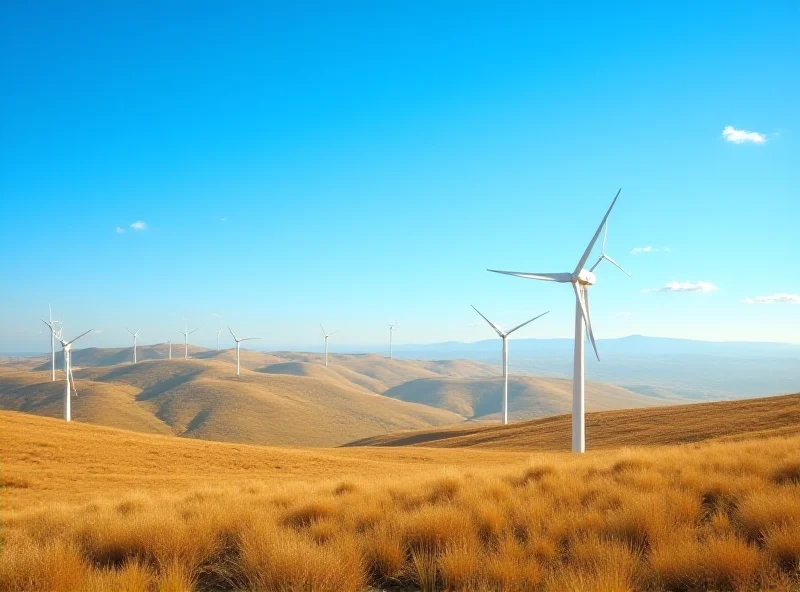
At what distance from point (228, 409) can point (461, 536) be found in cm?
15188

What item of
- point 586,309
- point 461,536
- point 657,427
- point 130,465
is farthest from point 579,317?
point 461,536

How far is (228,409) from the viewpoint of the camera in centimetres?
15088

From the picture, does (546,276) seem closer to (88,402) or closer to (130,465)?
(130,465)

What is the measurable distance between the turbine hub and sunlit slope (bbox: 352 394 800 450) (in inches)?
539

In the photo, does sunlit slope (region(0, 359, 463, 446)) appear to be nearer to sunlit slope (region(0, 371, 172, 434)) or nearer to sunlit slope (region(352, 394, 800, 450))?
sunlit slope (region(0, 371, 172, 434))

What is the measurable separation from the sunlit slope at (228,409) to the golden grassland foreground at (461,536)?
4806 inches

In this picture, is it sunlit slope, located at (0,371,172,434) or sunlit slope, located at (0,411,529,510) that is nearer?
sunlit slope, located at (0,411,529,510)

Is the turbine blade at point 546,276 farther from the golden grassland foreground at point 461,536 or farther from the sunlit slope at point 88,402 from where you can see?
the sunlit slope at point 88,402

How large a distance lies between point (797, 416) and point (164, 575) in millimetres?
49810

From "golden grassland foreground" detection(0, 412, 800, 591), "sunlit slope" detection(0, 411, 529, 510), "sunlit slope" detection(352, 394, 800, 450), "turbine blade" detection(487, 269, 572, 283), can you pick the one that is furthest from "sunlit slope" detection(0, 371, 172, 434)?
"golden grassland foreground" detection(0, 412, 800, 591)

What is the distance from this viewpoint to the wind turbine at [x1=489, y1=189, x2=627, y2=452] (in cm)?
4175

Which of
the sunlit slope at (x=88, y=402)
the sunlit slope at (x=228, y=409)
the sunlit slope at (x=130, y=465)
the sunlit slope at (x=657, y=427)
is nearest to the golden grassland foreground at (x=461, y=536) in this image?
the sunlit slope at (x=130, y=465)

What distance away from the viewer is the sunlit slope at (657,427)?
1711 inches

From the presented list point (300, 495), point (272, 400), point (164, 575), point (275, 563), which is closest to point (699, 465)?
point (300, 495)
